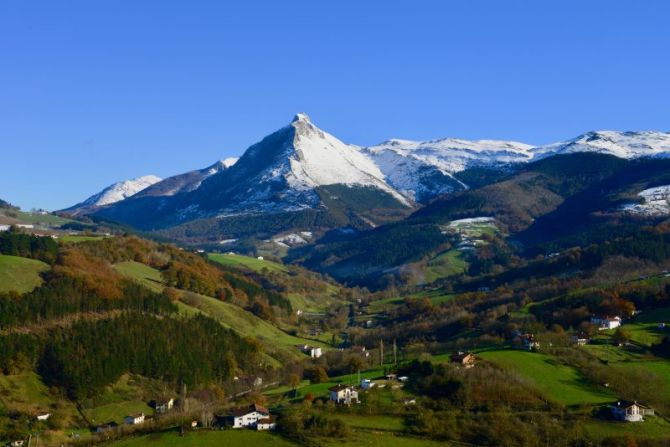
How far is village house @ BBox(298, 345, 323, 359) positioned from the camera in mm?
130750

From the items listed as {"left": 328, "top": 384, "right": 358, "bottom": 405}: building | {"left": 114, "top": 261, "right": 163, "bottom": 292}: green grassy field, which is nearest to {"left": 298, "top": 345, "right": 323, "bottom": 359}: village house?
{"left": 114, "top": 261, "right": 163, "bottom": 292}: green grassy field

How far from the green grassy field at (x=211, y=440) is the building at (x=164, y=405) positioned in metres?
21.2

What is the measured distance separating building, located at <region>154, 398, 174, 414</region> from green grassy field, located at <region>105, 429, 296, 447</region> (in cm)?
2118

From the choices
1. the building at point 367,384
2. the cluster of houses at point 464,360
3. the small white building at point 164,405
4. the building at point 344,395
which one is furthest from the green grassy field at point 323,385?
the small white building at point 164,405

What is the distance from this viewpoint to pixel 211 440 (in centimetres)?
7012

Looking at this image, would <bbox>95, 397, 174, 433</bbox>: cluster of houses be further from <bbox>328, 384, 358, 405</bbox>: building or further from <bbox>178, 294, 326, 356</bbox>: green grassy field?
<bbox>178, 294, 326, 356</bbox>: green grassy field

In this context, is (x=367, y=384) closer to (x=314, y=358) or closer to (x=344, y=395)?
(x=344, y=395)

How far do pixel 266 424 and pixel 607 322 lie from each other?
6043 cm

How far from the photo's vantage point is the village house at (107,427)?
8381 centimetres

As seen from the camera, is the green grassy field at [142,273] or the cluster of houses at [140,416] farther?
the green grassy field at [142,273]

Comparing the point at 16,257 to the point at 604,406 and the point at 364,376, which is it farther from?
the point at 604,406

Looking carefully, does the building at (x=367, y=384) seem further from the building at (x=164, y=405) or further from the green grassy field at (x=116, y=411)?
the green grassy field at (x=116, y=411)

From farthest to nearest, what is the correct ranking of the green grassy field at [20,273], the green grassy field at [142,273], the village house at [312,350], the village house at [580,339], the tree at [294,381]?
the green grassy field at [142,273], the village house at [312,350], the green grassy field at [20,273], the village house at [580,339], the tree at [294,381]

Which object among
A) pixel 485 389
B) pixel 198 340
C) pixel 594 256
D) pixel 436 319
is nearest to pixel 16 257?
pixel 198 340
